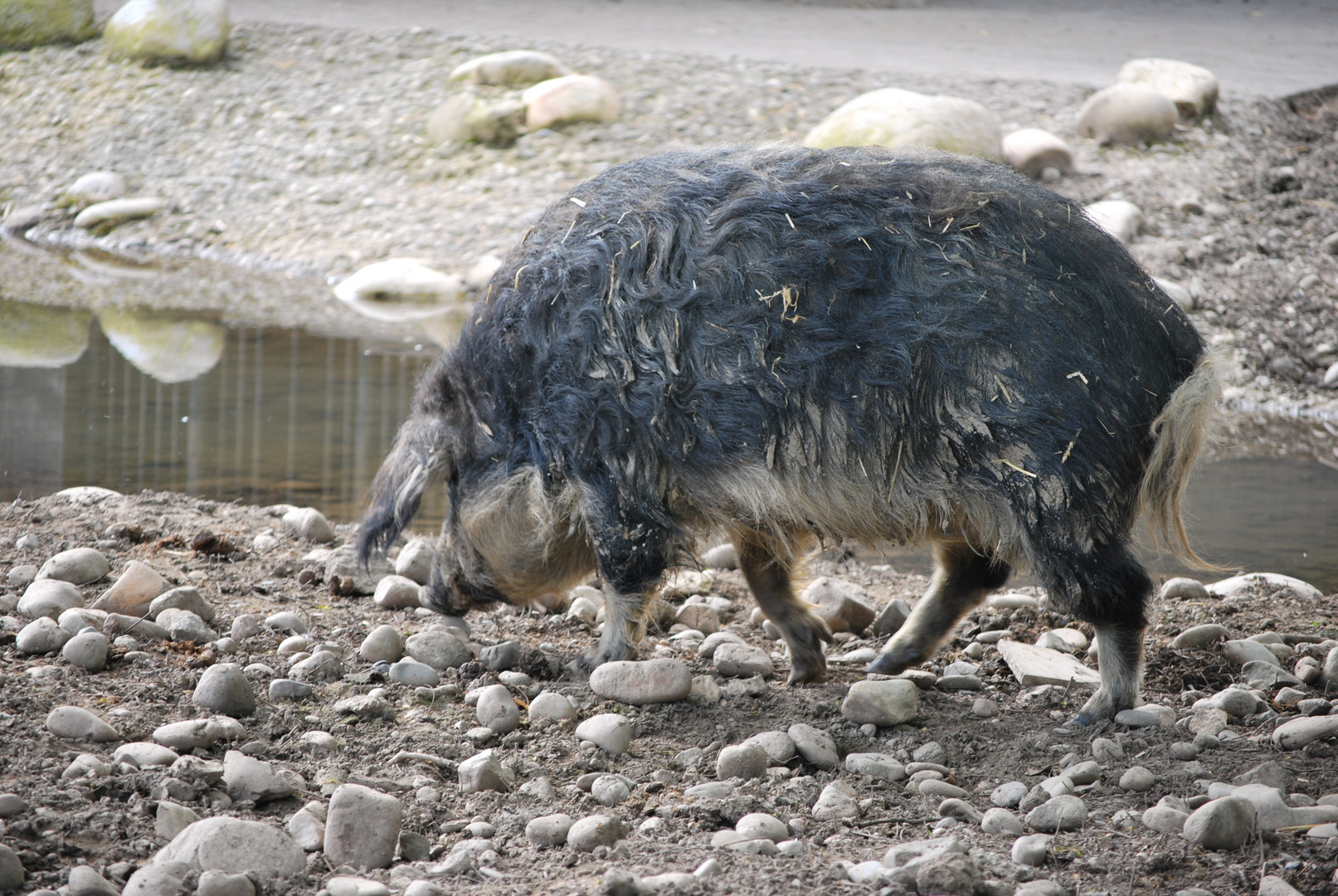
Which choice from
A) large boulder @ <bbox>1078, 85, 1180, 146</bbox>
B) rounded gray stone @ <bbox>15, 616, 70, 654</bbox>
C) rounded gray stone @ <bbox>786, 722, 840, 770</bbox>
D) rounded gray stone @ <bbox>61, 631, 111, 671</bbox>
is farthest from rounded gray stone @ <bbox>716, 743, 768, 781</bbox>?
large boulder @ <bbox>1078, 85, 1180, 146</bbox>

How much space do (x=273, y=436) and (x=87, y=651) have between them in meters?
3.62

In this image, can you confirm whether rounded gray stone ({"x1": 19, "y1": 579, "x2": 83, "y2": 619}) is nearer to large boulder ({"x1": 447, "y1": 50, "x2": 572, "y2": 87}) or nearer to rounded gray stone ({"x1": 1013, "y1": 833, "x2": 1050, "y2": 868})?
rounded gray stone ({"x1": 1013, "y1": 833, "x2": 1050, "y2": 868})

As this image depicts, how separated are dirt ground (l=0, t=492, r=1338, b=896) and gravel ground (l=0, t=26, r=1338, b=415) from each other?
4838 mm

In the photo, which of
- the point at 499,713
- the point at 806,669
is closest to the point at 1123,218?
the point at 806,669

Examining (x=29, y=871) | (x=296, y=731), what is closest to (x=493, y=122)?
(x=296, y=731)

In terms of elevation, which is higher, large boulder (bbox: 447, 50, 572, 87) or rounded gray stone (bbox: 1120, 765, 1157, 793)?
large boulder (bbox: 447, 50, 572, 87)

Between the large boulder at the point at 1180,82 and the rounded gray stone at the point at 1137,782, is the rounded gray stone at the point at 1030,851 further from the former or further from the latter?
the large boulder at the point at 1180,82

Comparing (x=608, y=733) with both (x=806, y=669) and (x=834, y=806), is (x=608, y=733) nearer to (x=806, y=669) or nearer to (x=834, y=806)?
(x=834, y=806)

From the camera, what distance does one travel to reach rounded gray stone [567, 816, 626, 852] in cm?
277

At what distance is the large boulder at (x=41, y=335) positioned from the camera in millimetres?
8420

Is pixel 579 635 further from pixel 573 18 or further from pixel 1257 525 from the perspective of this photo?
pixel 573 18

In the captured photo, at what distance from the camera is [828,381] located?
3.54 m

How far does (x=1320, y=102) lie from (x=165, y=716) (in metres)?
12.0

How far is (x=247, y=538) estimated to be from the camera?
512cm
